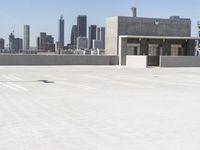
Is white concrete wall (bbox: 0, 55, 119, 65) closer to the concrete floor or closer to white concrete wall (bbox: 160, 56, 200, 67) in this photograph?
white concrete wall (bbox: 160, 56, 200, 67)

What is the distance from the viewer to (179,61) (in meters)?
46.1

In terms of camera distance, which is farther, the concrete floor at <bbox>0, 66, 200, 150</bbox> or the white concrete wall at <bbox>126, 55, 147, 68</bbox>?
the white concrete wall at <bbox>126, 55, 147, 68</bbox>

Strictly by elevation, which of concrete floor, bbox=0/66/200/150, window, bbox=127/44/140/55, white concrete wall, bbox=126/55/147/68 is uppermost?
window, bbox=127/44/140/55

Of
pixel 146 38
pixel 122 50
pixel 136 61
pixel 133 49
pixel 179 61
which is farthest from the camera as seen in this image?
pixel 133 49

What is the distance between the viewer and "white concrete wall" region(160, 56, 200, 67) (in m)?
45.2

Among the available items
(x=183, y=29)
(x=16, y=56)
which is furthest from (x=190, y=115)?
(x=183, y=29)

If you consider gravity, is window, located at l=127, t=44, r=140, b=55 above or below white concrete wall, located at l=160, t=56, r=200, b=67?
above

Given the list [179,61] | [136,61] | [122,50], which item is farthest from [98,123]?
[122,50]

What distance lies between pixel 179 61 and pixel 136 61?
472cm

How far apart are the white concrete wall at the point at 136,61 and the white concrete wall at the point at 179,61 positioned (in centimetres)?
206

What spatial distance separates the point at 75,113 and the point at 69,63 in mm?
37298

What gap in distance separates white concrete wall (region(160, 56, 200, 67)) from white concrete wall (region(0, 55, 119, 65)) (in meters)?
6.04

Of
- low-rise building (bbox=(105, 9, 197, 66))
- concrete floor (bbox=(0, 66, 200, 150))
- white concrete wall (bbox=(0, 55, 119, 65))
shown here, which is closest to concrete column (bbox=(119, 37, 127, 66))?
low-rise building (bbox=(105, 9, 197, 66))

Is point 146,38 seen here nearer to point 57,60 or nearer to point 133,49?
point 133,49
